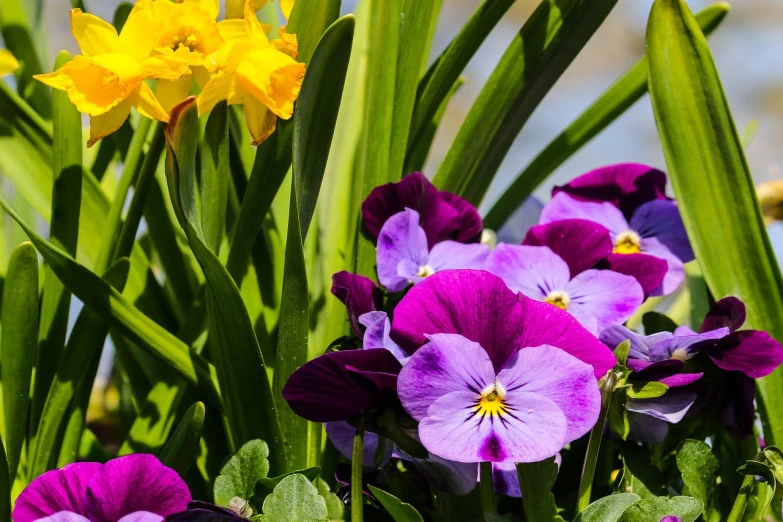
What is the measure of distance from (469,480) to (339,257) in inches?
8.7

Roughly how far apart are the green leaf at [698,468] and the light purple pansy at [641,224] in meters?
0.17

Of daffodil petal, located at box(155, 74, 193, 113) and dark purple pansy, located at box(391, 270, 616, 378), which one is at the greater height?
daffodil petal, located at box(155, 74, 193, 113)

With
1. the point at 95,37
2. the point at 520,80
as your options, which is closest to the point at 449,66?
the point at 520,80

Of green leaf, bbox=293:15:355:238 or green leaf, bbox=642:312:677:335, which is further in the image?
green leaf, bbox=642:312:677:335

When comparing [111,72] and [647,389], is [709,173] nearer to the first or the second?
[647,389]

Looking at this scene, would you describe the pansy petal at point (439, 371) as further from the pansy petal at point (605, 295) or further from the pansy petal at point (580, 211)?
the pansy petal at point (580, 211)

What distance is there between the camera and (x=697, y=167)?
56cm

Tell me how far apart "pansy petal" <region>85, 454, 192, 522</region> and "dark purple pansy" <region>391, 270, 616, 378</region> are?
0.41 ft

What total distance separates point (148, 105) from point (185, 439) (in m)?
0.18

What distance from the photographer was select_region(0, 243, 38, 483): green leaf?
0.47 m

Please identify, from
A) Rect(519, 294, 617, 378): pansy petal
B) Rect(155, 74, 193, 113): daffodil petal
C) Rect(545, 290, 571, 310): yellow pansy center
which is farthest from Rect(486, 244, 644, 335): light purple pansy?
Rect(155, 74, 193, 113): daffodil petal

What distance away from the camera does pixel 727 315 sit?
0.46 metres

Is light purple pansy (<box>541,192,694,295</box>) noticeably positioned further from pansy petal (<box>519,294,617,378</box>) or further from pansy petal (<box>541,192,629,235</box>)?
pansy petal (<box>519,294,617,378</box>)

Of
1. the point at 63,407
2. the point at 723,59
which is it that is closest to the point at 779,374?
the point at 63,407
